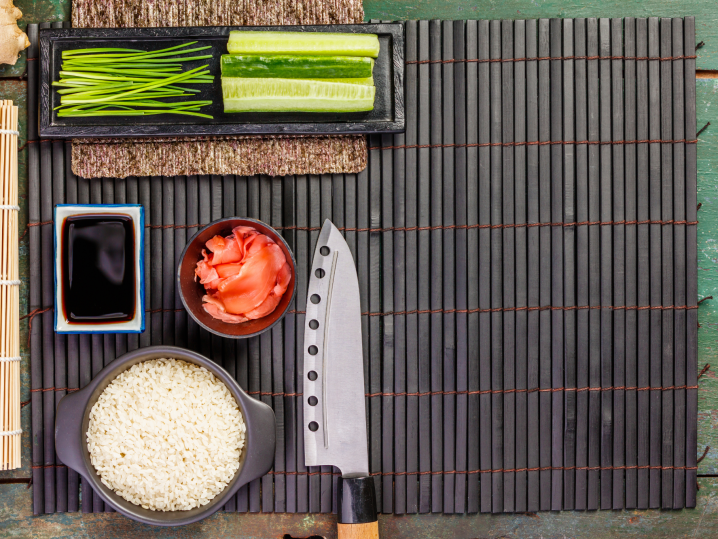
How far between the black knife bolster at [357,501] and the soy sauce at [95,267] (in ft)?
2.13

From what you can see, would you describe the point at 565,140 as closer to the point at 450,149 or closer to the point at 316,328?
the point at 450,149

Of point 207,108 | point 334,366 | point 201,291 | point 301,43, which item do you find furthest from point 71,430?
point 301,43

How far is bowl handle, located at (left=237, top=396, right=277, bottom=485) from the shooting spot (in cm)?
113

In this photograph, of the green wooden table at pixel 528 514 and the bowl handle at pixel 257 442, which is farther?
the green wooden table at pixel 528 514

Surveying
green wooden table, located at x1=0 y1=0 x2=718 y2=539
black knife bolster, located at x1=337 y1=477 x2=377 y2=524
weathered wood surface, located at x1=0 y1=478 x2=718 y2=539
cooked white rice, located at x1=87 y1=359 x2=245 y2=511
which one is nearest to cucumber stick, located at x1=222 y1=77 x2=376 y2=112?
green wooden table, located at x1=0 y1=0 x2=718 y2=539

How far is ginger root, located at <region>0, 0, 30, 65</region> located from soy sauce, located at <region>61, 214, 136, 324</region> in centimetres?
44

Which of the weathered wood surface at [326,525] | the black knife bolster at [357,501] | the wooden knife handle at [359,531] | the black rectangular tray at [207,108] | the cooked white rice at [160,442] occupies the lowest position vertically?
the weathered wood surface at [326,525]

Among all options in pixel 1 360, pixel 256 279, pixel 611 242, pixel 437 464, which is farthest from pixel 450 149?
pixel 1 360

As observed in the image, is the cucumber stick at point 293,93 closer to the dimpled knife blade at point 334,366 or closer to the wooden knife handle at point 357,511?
the dimpled knife blade at point 334,366

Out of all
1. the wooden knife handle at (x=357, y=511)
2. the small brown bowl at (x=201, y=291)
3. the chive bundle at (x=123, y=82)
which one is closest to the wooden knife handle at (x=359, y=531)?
the wooden knife handle at (x=357, y=511)

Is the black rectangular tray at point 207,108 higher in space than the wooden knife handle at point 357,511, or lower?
higher

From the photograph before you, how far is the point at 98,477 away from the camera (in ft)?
3.77

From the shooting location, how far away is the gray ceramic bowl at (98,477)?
1.12m

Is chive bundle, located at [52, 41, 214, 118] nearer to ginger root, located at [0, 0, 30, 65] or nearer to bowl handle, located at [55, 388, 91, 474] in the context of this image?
ginger root, located at [0, 0, 30, 65]
